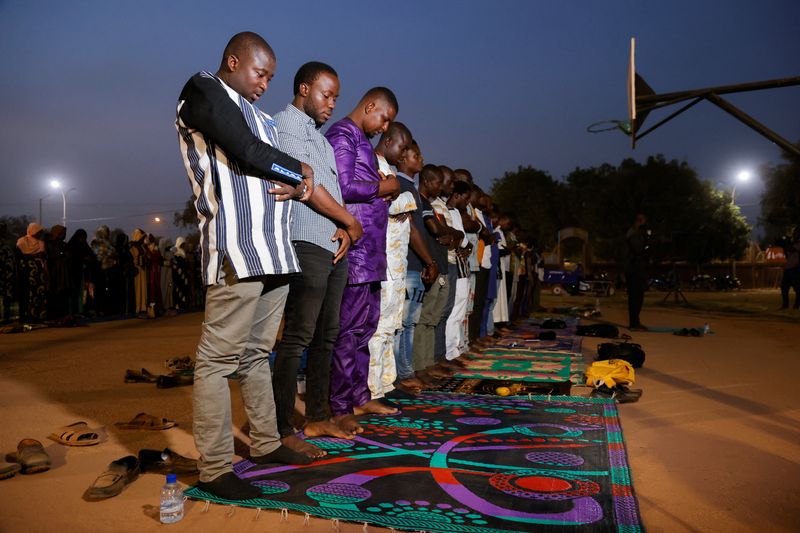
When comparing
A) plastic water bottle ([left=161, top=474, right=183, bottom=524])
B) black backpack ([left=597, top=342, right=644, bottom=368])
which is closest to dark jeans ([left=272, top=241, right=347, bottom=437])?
plastic water bottle ([left=161, top=474, right=183, bottom=524])

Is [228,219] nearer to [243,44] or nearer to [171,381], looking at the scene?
[243,44]

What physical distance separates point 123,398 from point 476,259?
176 inches

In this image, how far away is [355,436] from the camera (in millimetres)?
3852

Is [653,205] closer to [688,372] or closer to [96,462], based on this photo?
[688,372]

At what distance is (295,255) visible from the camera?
10.3 feet

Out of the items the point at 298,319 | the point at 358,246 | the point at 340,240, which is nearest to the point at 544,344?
the point at 358,246

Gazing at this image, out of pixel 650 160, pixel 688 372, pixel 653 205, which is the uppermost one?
pixel 650 160

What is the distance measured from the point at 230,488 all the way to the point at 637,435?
260cm

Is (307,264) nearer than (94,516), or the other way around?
(94,516)

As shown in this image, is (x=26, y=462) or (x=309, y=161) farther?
(x=309, y=161)

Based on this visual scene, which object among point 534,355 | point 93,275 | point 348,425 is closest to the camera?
point 348,425

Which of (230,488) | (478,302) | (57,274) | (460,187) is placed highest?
(460,187)

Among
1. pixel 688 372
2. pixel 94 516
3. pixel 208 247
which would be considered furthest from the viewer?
pixel 688 372

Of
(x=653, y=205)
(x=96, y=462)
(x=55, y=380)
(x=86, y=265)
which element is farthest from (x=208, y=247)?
(x=653, y=205)
